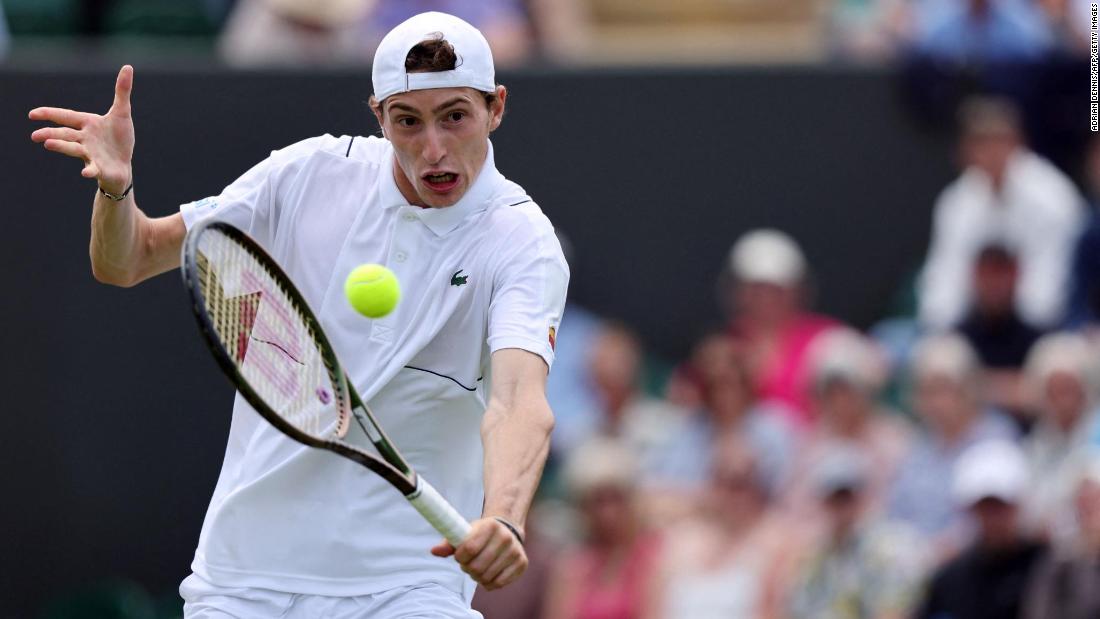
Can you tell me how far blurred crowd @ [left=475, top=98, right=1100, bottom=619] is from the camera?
25.8ft

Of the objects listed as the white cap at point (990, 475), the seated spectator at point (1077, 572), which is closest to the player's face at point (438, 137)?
the seated spectator at point (1077, 572)

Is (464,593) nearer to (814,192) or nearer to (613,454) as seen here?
(613,454)

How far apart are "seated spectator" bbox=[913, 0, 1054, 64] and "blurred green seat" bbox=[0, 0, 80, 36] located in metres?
4.65

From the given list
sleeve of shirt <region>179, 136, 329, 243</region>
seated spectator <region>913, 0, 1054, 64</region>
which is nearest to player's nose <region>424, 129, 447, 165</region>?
sleeve of shirt <region>179, 136, 329, 243</region>

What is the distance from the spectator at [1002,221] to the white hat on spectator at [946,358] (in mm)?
318

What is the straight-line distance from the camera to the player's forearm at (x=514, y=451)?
398cm

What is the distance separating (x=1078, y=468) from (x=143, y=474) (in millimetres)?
4577

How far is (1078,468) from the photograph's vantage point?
7.72 m

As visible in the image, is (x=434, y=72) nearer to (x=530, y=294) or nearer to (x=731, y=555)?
(x=530, y=294)

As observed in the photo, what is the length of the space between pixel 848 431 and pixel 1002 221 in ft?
5.40

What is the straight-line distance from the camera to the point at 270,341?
14.0 feet

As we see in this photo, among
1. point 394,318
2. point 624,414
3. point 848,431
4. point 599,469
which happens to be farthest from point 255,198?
point 624,414

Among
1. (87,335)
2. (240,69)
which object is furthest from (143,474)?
(240,69)

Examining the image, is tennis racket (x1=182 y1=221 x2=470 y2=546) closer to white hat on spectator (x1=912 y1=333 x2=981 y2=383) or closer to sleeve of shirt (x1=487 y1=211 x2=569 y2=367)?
sleeve of shirt (x1=487 y1=211 x2=569 y2=367)
